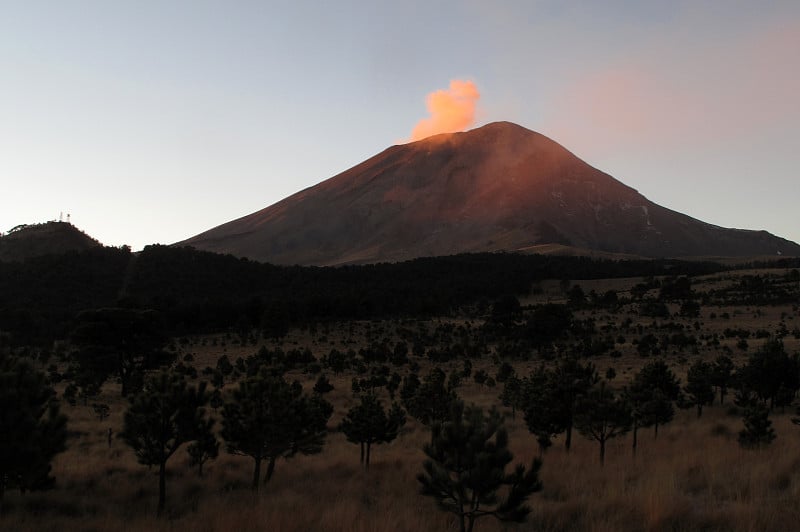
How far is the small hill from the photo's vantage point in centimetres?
11956

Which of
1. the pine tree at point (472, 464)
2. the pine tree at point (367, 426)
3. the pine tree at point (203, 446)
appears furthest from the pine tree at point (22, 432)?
the pine tree at point (472, 464)

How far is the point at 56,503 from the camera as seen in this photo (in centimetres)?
1279

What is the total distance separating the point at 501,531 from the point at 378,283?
106 metres

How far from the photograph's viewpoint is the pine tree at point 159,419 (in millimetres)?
13648

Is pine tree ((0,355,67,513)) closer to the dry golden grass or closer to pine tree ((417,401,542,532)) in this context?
the dry golden grass

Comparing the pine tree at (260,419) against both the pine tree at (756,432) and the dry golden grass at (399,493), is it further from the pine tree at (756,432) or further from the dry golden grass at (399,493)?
the pine tree at (756,432)

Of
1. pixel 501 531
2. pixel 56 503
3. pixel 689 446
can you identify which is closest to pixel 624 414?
pixel 689 446

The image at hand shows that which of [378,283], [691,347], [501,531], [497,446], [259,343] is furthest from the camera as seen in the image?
[378,283]

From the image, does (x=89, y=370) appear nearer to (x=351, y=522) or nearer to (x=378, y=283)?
(x=351, y=522)

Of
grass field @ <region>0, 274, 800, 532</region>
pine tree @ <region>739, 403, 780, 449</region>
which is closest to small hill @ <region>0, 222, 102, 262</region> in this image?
grass field @ <region>0, 274, 800, 532</region>

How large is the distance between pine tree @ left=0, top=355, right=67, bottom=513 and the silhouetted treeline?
37999mm

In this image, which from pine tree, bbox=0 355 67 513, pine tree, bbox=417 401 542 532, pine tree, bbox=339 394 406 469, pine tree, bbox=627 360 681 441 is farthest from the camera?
pine tree, bbox=627 360 681 441

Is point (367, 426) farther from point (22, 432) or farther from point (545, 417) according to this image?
point (22, 432)

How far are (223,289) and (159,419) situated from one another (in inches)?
3433
